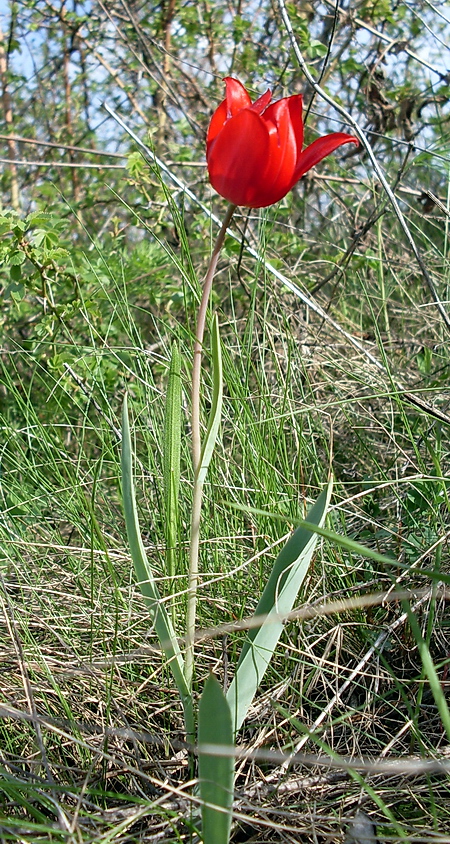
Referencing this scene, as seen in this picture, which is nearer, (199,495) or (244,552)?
(199,495)

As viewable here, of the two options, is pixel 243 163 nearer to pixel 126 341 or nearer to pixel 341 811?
pixel 341 811

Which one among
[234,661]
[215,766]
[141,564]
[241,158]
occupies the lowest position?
[234,661]

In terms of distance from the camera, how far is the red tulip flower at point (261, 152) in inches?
31.3

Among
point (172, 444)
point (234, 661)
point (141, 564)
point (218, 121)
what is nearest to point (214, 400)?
point (172, 444)

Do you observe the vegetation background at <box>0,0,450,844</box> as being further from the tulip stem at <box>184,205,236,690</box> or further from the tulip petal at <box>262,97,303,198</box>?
the tulip petal at <box>262,97,303,198</box>

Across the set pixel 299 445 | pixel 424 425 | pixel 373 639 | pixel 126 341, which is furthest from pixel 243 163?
pixel 126 341

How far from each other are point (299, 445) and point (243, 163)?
597 millimetres

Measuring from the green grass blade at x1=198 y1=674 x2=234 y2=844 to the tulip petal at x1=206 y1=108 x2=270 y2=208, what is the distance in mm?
541

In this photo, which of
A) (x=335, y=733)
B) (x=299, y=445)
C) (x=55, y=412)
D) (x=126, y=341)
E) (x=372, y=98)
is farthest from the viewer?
(x=372, y=98)

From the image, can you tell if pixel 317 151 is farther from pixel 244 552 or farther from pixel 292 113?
pixel 244 552

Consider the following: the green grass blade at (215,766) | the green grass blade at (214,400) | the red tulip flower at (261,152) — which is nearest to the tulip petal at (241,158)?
the red tulip flower at (261,152)

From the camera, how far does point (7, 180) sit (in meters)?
3.02

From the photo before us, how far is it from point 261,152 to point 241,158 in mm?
27

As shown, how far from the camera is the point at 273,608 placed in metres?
0.87
